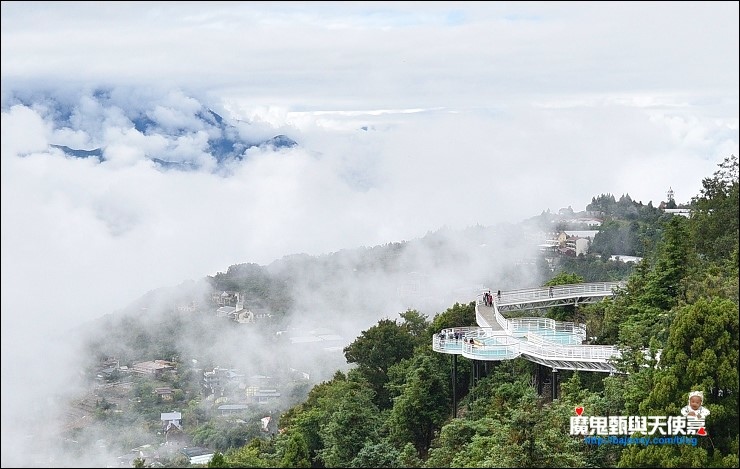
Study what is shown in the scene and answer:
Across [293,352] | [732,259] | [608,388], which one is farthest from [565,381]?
[293,352]

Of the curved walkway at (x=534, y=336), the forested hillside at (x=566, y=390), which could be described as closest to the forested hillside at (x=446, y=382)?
the forested hillside at (x=566, y=390)

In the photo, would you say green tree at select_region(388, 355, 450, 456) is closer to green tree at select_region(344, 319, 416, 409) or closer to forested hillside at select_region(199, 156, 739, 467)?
forested hillside at select_region(199, 156, 739, 467)

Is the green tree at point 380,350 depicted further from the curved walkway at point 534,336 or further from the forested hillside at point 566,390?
the curved walkway at point 534,336

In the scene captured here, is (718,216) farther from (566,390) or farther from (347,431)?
(347,431)

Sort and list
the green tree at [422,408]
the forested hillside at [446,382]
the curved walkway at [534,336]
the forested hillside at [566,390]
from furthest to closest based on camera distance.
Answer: the green tree at [422,408] → the curved walkway at [534,336] → the forested hillside at [446,382] → the forested hillside at [566,390]

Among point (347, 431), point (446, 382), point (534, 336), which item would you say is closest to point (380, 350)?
point (446, 382)

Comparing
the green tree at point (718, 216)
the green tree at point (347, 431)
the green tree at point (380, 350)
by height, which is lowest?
the green tree at point (347, 431)

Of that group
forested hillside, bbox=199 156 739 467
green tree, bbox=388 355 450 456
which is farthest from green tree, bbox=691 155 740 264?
green tree, bbox=388 355 450 456

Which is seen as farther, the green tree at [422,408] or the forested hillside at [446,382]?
the green tree at [422,408]

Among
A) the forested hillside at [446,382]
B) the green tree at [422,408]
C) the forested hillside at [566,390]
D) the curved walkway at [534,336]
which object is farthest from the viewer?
the green tree at [422,408]
